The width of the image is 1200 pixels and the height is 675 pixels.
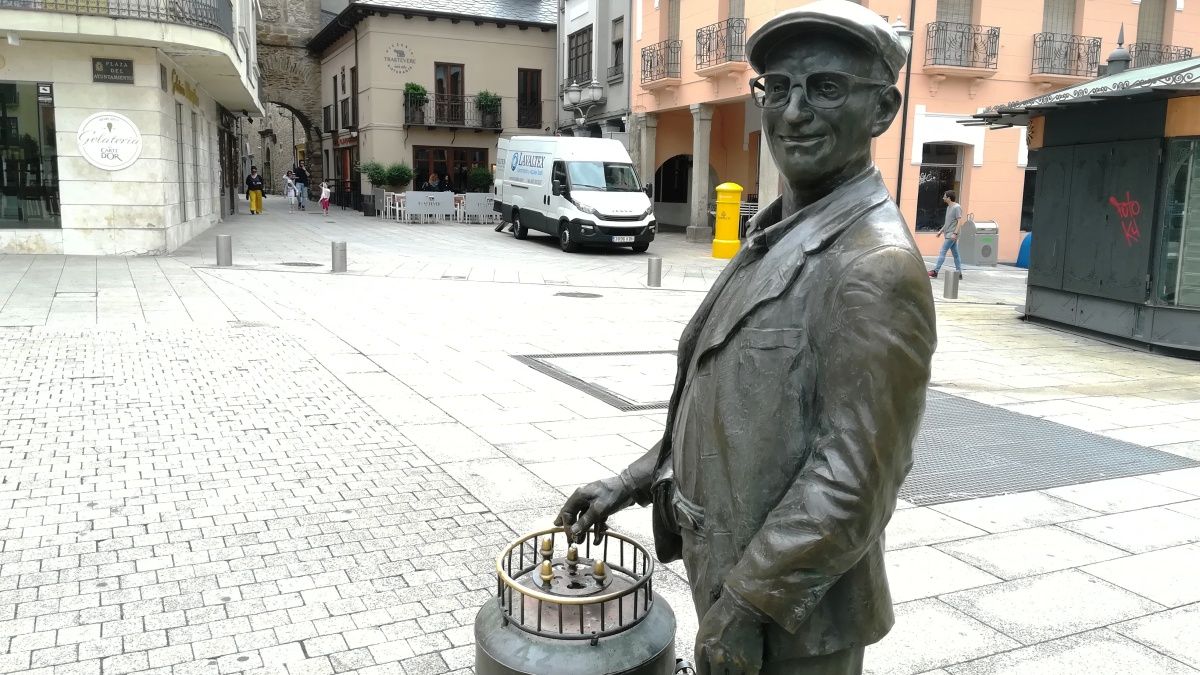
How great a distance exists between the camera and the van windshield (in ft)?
72.1

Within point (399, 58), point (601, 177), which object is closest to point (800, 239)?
point (601, 177)

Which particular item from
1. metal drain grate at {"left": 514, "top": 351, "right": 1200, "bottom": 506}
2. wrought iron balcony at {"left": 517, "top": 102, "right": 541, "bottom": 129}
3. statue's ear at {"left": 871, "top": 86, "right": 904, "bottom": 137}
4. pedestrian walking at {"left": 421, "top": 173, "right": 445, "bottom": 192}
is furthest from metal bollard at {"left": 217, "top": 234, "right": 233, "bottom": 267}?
wrought iron balcony at {"left": 517, "top": 102, "right": 541, "bottom": 129}

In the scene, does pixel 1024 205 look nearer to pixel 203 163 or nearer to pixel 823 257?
pixel 203 163

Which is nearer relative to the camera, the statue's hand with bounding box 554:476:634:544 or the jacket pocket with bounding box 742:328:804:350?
the jacket pocket with bounding box 742:328:804:350

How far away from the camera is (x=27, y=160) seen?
1700 cm

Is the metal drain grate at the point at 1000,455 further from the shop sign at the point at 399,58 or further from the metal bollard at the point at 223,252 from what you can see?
the shop sign at the point at 399,58

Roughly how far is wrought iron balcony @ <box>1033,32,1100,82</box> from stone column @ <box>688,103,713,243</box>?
27.1 ft

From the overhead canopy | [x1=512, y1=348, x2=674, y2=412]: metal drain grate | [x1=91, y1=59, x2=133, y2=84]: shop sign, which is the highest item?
[x1=91, y1=59, x2=133, y2=84]: shop sign

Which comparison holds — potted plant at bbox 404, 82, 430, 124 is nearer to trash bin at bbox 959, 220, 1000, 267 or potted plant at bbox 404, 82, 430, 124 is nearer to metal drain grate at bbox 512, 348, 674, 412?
trash bin at bbox 959, 220, 1000, 267

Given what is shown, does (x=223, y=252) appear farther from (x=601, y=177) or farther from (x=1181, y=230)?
(x=1181, y=230)

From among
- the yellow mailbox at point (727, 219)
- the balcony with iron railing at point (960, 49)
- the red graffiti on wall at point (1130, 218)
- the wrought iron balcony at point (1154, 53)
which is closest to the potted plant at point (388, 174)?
the yellow mailbox at point (727, 219)

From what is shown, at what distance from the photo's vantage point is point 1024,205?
23.9 m

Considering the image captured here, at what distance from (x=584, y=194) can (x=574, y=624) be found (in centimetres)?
2024

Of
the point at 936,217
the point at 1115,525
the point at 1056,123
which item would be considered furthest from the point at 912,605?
the point at 936,217
